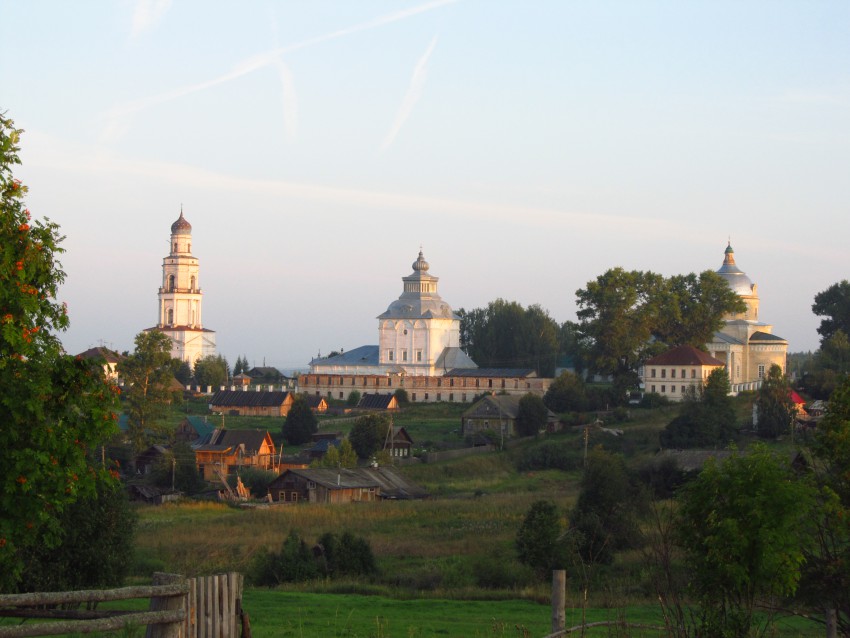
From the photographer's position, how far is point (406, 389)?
283 ft

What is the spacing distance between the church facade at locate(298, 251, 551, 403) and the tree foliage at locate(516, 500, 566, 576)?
57.6 meters

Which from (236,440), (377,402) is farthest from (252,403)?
(236,440)

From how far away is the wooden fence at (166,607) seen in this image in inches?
280

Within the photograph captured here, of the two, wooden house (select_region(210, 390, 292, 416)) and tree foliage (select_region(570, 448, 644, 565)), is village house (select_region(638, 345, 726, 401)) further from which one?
tree foliage (select_region(570, 448, 644, 565))

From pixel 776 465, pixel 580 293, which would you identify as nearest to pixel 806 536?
pixel 776 465

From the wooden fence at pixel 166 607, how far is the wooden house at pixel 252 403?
227ft

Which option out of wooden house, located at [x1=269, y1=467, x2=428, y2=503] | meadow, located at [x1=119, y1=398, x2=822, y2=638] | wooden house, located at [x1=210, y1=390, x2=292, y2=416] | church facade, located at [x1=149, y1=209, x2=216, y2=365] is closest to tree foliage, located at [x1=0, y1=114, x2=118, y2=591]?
meadow, located at [x1=119, y1=398, x2=822, y2=638]

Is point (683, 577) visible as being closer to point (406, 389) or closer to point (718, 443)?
point (718, 443)

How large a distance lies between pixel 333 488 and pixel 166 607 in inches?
1515

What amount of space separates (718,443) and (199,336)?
69.1 m

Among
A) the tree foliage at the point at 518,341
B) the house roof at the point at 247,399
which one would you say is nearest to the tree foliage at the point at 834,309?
the tree foliage at the point at 518,341

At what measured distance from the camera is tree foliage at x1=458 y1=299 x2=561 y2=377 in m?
96.6

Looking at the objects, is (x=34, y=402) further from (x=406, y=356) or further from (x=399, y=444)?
(x=406, y=356)

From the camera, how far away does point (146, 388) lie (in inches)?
2233
